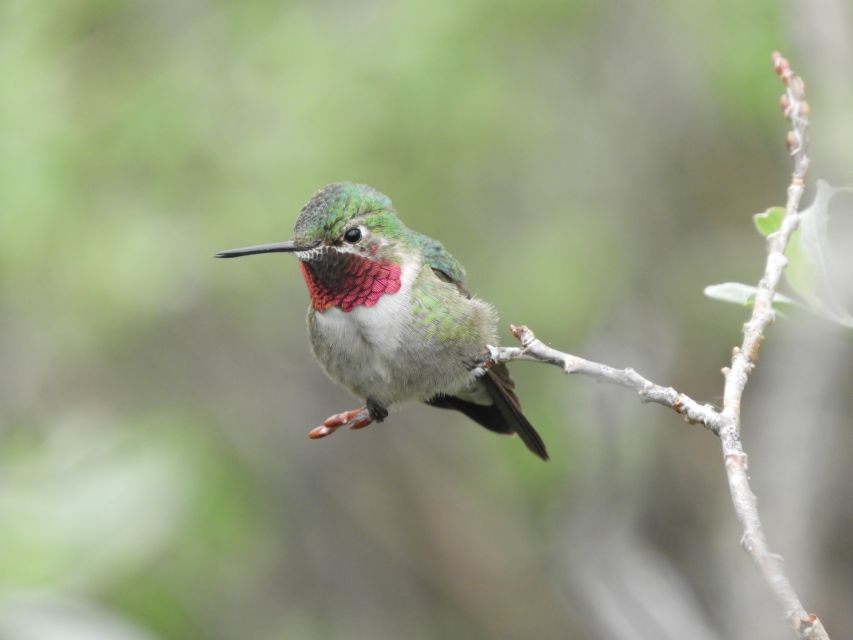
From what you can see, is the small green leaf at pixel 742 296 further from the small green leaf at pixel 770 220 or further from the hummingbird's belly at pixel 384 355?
the hummingbird's belly at pixel 384 355

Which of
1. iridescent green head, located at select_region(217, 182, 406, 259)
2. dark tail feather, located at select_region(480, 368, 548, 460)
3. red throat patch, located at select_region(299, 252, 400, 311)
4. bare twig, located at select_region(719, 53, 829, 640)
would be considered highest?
iridescent green head, located at select_region(217, 182, 406, 259)

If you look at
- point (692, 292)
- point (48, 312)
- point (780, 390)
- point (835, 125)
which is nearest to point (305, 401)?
point (48, 312)

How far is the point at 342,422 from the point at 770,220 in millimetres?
1201

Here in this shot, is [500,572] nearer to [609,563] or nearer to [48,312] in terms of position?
[609,563]

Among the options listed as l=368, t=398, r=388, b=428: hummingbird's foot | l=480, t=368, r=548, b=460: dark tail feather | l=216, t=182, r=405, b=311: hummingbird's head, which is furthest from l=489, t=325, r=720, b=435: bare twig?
l=480, t=368, r=548, b=460: dark tail feather

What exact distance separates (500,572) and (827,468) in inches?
99.5

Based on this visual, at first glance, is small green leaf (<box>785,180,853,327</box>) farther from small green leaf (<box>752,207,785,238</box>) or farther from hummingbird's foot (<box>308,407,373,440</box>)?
hummingbird's foot (<box>308,407,373,440</box>)

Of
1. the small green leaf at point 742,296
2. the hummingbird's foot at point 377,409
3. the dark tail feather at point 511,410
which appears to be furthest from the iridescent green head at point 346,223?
the small green leaf at point 742,296

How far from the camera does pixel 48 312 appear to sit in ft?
20.6

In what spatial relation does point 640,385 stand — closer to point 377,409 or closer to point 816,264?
point 816,264

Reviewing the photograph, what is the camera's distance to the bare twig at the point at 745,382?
5.18 ft

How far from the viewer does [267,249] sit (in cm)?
309

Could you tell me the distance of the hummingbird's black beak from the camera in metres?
2.93

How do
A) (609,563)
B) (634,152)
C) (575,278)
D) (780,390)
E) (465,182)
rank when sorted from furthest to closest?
1. (634,152)
2. (465,182)
3. (575,278)
4. (780,390)
5. (609,563)
